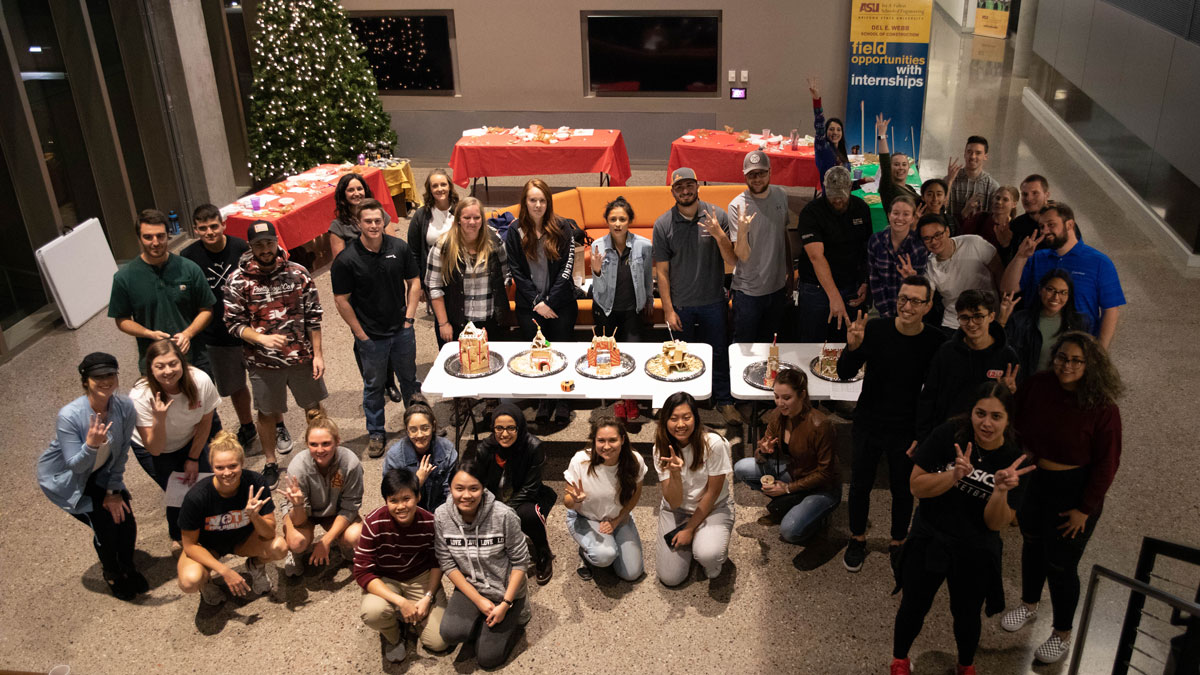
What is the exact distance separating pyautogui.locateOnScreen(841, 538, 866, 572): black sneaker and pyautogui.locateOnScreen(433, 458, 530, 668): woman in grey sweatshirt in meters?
1.78

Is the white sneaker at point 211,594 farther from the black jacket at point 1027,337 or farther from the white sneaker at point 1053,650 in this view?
the black jacket at point 1027,337

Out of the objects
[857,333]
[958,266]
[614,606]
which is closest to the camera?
[857,333]

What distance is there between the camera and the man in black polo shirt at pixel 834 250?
19.6 feet

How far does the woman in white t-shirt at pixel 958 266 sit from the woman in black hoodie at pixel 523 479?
2.43 m

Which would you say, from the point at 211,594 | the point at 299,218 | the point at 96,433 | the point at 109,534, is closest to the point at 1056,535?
the point at 211,594

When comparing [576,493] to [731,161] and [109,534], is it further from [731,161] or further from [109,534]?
[731,161]

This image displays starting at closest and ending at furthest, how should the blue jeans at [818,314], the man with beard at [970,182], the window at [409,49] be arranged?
the blue jeans at [818,314], the man with beard at [970,182], the window at [409,49]

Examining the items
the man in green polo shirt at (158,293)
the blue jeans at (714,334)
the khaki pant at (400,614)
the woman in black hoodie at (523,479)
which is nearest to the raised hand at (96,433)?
the man in green polo shirt at (158,293)

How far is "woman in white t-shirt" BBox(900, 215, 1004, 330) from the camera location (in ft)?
18.1

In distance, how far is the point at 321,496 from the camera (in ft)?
16.6

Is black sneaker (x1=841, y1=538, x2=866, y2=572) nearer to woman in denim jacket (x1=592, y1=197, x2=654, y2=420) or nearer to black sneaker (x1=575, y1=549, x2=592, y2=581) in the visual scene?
black sneaker (x1=575, y1=549, x2=592, y2=581)

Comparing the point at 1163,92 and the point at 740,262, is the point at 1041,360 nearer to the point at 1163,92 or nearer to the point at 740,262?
the point at 740,262

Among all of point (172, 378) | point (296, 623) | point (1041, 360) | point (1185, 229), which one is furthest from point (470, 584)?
point (1185, 229)

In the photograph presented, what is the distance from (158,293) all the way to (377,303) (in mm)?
1280
